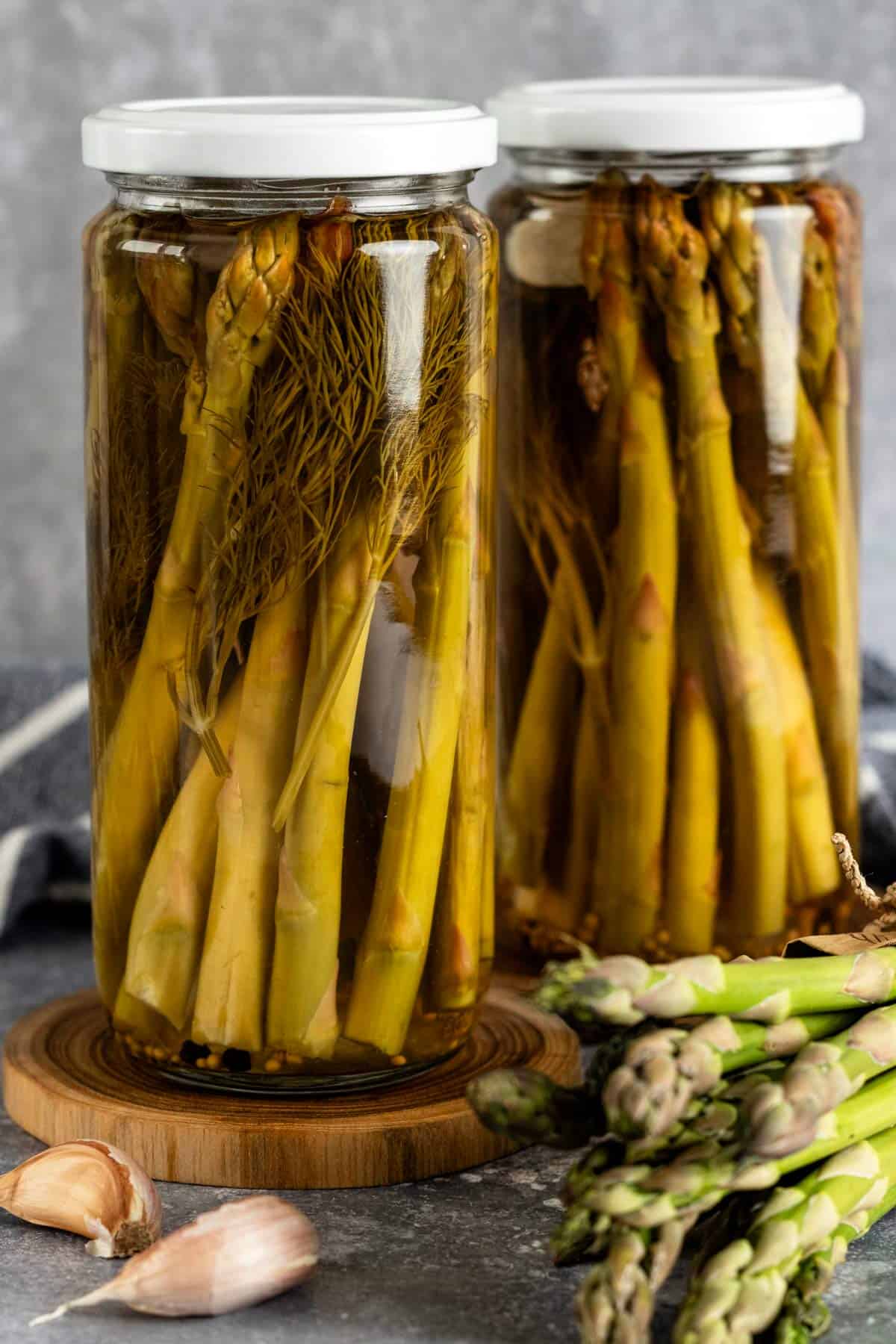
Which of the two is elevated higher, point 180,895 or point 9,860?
point 180,895

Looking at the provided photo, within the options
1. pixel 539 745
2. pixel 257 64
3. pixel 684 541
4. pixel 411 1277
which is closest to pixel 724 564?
pixel 684 541

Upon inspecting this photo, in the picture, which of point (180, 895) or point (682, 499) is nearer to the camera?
point (180, 895)

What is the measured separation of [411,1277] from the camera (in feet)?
2.47

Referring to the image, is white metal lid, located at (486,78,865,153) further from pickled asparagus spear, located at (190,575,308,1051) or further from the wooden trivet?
the wooden trivet

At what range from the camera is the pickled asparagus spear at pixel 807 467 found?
933mm

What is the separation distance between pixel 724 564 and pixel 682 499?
0.04 meters

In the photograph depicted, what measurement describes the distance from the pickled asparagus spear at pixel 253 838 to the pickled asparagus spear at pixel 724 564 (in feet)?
0.78

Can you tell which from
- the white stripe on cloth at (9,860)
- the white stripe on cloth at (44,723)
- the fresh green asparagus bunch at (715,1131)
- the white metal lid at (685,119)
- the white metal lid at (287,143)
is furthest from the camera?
the white stripe on cloth at (44,723)

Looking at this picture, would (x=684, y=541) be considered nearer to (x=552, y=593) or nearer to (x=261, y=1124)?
(x=552, y=593)

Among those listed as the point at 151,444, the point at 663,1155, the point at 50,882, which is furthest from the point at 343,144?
the point at 50,882

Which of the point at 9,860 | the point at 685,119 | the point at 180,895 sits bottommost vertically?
the point at 9,860

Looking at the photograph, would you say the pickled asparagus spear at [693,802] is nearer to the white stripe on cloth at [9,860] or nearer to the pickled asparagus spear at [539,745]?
the pickled asparagus spear at [539,745]

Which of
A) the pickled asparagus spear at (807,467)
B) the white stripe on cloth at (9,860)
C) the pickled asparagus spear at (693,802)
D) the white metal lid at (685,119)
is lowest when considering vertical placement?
the white stripe on cloth at (9,860)

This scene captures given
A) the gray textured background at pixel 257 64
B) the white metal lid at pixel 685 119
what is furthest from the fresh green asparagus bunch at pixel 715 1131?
the gray textured background at pixel 257 64
